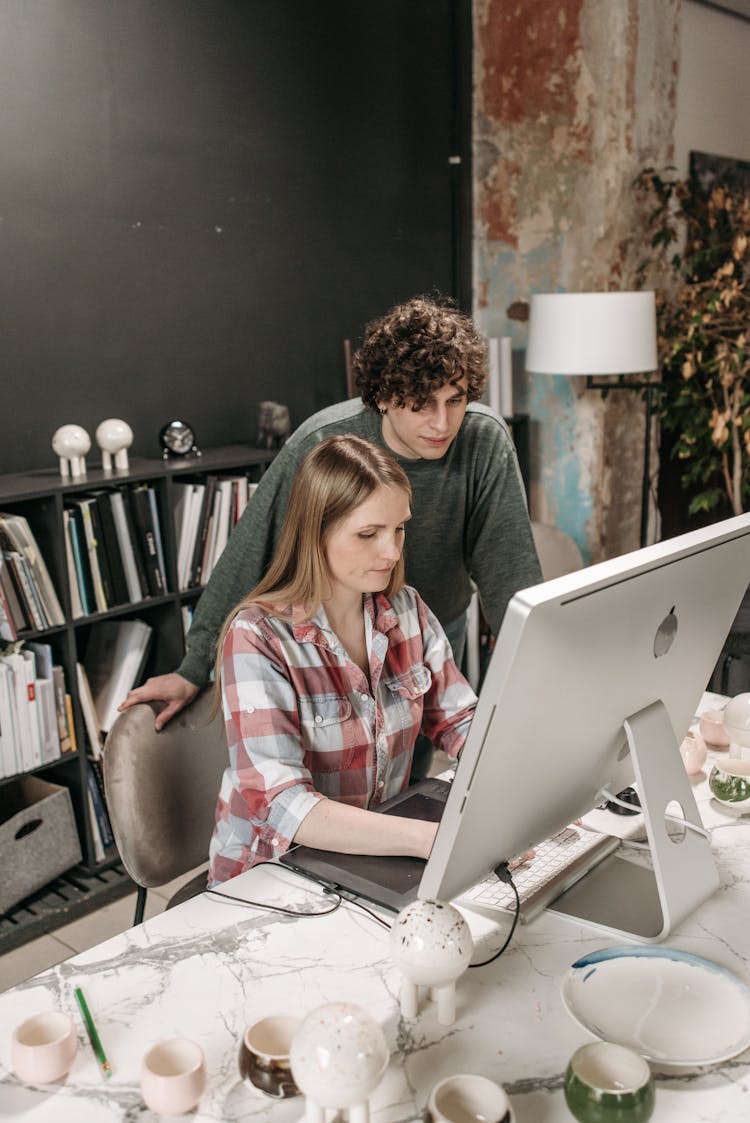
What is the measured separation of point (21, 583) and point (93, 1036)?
1.63 metres

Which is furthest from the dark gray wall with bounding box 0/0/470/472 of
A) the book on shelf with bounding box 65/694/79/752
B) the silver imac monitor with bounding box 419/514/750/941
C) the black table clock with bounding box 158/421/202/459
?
the silver imac monitor with bounding box 419/514/750/941

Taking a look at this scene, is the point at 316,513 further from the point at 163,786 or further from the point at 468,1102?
the point at 468,1102

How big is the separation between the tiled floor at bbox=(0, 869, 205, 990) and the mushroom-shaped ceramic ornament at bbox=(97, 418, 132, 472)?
1.18 meters

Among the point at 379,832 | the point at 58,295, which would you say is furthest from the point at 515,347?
the point at 379,832

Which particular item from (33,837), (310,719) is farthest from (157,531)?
(310,719)

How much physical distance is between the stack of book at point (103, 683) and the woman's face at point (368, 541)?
1.30 m

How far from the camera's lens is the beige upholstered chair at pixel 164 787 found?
60.7 inches

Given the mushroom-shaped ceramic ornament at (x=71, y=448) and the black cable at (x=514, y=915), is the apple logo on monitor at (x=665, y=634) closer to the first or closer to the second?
the black cable at (x=514, y=915)

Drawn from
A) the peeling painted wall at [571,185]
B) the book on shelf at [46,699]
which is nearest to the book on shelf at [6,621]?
the book on shelf at [46,699]

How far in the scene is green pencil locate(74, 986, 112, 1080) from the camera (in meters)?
0.93

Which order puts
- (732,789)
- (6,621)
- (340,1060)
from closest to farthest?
(340,1060) < (732,789) < (6,621)

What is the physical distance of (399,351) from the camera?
6.03ft

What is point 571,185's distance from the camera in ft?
11.8

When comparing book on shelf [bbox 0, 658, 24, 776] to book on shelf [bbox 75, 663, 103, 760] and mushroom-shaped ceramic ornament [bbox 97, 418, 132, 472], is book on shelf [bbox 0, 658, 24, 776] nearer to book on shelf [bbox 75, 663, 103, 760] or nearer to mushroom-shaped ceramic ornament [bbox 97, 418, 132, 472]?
book on shelf [bbox 75, 663, 103, 760]
